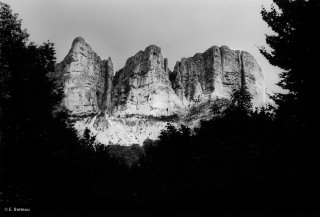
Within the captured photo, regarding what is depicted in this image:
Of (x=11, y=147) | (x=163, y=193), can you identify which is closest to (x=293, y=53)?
(x=11, y=147)

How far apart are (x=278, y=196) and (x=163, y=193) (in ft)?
40.1

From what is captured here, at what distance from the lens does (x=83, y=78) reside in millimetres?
183500

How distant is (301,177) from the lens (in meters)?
14.1

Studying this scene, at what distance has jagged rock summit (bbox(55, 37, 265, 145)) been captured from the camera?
160m

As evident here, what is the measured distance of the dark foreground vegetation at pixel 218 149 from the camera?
45.7ft

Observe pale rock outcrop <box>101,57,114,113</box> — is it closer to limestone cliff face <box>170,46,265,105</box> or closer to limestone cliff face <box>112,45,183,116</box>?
limestone cliff face <box>112,45,183,116</box>

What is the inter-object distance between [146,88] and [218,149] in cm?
15225

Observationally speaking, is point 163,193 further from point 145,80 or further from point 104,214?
point 145,80

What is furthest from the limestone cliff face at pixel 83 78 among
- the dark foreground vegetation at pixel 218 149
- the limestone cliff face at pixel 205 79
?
the dark foreground vegetation at pixel 218 149

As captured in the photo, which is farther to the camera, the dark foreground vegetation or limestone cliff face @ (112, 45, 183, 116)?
limestone cliff face @ (112, 45, 183, 116)

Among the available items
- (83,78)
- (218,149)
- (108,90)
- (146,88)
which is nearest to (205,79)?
(146,88)

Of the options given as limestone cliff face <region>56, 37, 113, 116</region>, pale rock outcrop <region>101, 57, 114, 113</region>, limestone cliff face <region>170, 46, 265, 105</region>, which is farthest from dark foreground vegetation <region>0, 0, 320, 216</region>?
pale rock outcrop <region>101, 57, 114, 113</region>

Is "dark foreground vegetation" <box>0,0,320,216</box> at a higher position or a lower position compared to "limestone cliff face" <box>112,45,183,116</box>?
lower

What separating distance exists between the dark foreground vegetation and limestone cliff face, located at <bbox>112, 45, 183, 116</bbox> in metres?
145
